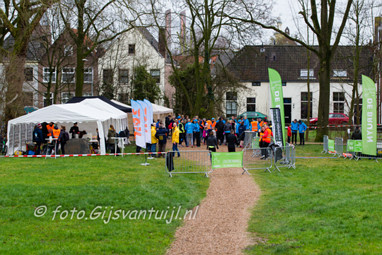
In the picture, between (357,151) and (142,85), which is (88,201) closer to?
(357,151)

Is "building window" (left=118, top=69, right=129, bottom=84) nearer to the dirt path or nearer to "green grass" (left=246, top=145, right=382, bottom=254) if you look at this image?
"green grass" (left=246, top=145, right=382, bottom=254)

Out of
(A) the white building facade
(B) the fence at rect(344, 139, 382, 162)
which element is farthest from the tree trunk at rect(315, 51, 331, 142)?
(A) the white building facade

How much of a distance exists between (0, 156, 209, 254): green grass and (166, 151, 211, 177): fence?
48 centimetres

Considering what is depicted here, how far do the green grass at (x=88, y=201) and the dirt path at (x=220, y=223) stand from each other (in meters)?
A: 0.31

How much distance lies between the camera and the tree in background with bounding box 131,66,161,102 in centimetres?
5241

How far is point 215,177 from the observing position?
54.1 ft

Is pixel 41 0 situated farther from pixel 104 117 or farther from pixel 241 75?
pixel 241 75

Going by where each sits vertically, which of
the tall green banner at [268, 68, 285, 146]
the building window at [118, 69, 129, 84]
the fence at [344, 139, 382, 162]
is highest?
the building window at [118, 69, 129, 84]

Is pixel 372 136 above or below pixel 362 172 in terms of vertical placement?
above

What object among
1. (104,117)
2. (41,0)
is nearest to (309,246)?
(104,117)

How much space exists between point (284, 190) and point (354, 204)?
2825 millimetres

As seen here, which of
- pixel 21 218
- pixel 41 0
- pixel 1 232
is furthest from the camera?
pixel 41 0

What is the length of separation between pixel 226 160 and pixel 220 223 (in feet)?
21.9

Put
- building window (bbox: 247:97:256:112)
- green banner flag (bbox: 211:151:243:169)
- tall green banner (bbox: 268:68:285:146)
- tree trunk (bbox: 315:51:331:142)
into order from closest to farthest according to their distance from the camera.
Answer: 1. green banner flag (bbox: 211:151:243:169)
2. tall green banner (bbox: 268:68:285:146)
3. tree trunk (bbox: 315:51:331:142)
4. building window (bbox: 247:97:256:112)
